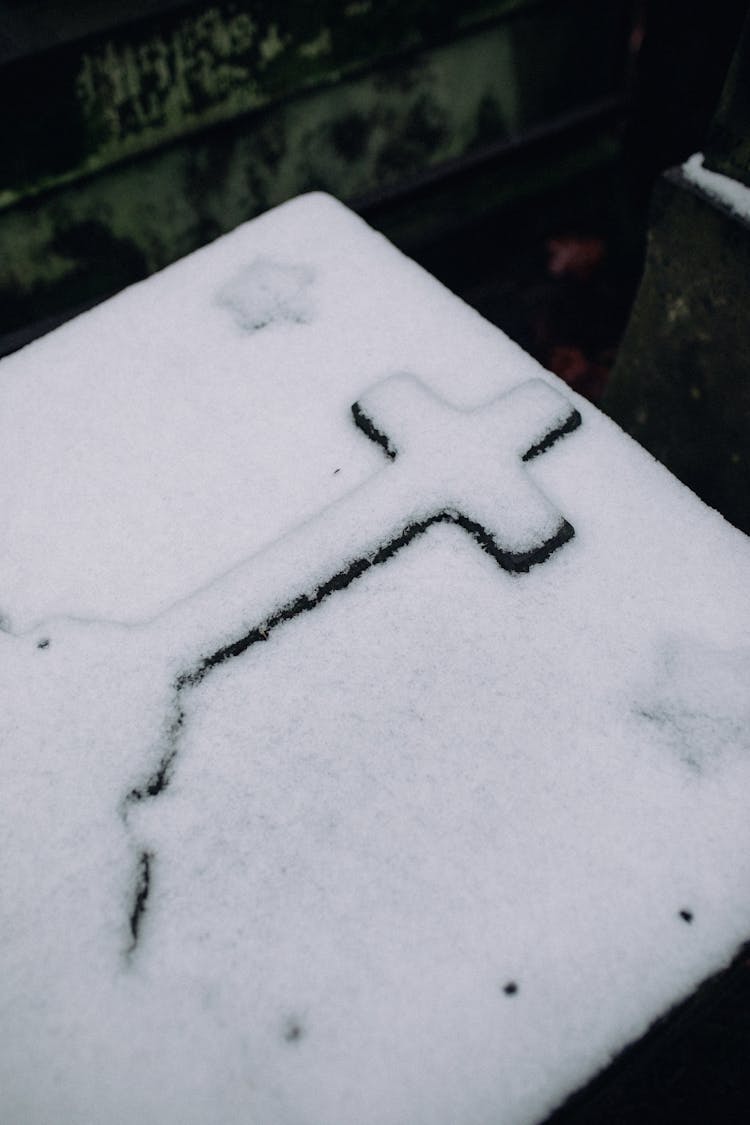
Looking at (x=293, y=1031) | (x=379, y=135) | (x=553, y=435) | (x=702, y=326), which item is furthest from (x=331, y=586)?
(x=379, y=135)

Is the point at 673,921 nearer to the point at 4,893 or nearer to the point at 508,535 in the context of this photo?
the point at 508,535

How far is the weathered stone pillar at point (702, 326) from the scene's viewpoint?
1.39m

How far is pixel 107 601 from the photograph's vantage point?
3.49ft

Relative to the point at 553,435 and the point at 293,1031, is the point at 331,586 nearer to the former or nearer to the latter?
the point at 553,435

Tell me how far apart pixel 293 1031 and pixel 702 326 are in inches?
56.8

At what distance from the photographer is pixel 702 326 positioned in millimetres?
1551

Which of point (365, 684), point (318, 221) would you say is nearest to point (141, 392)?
point (318, 221)

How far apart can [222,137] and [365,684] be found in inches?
67.0

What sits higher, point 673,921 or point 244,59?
point 244,59

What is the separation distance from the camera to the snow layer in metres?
1.38

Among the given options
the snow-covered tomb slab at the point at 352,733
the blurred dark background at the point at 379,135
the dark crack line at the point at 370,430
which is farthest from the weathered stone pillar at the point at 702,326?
the dark crack line at the point at 370,430

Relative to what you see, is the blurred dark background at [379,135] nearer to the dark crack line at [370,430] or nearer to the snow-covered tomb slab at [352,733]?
the snow-covered tomb slab at [352,733]

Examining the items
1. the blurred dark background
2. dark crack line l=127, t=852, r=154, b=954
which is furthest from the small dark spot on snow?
the blurred dark background

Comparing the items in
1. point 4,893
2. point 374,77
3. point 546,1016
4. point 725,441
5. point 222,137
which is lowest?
point 4,893
